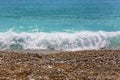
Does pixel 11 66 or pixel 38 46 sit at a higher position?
pixel 11 66

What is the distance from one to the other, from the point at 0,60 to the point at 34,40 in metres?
13.8

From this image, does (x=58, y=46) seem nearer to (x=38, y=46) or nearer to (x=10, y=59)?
(x=38, y=46)

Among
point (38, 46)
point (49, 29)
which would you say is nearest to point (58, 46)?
point (38, 46)

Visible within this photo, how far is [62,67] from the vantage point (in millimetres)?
16750

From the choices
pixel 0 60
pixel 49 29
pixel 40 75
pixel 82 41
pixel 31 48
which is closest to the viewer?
pixel 40 75

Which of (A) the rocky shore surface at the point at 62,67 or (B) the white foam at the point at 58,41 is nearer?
(A) the rocky shore surface at the point at 62,67

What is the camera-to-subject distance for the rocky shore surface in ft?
49.1

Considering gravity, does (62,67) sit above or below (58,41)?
above

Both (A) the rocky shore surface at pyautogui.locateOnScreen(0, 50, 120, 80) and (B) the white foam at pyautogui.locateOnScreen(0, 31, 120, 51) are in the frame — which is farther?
(B) the white foam at pyautogui.locateOnScreen(0, 31, 120, 51)

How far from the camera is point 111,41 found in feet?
104

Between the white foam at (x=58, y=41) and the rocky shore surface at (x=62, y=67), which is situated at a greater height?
the rocky shore surface at (x=62, y=67)

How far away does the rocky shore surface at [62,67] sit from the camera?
1495 centimetres

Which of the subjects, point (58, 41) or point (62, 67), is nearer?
point (62, 67)

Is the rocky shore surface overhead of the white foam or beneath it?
overhead
